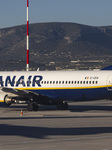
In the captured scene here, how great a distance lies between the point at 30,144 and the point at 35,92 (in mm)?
24506

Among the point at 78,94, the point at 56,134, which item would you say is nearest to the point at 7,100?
the point at 78,94

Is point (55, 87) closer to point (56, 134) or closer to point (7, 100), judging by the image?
point (7, 100)

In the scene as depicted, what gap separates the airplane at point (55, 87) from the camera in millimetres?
43562

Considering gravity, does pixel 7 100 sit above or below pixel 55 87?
below

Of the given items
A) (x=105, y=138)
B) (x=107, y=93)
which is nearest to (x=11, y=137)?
(x=105, y=138)

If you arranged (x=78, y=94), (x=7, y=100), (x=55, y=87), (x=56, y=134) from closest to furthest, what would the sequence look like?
(x=56, y=134) → (x=78, y=94) → (x=7, y=100) → (x=55, y=87)

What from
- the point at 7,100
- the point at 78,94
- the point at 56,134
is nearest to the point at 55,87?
the point at 78,94

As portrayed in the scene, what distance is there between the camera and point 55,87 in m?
45.9

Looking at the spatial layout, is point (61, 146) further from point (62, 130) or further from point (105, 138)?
point (62, 130)

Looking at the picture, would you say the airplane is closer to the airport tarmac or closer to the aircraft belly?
the aircraft belly

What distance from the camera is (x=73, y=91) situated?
44.6m

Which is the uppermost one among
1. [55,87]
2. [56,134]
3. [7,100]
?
[56,134]

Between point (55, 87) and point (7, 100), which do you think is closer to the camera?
point (7, 100)

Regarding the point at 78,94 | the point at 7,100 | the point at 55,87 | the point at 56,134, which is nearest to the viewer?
the point at 56,134
